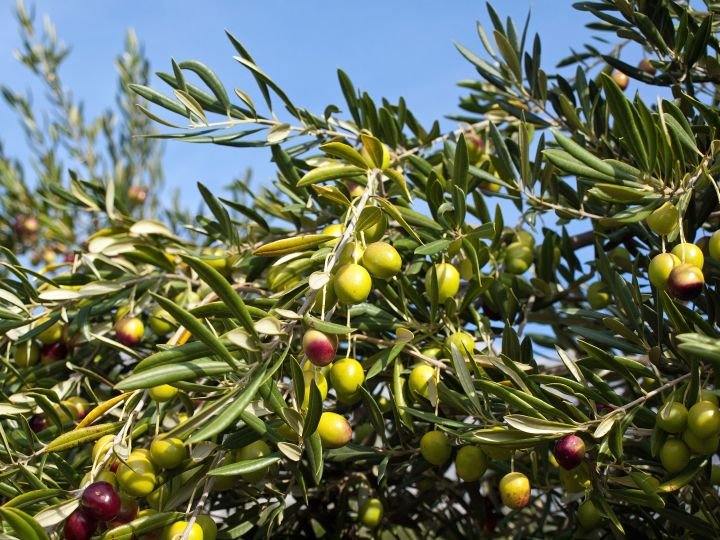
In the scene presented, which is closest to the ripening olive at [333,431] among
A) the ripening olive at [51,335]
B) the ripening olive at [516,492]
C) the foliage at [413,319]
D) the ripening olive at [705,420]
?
the foliage at [413,319]

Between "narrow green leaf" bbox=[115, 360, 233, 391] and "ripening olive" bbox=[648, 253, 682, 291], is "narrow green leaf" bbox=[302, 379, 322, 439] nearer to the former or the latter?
"narrow green leaf" bbox=[115, 360, 233, 391]

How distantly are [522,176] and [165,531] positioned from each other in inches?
40.0

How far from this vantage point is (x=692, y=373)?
109 cm

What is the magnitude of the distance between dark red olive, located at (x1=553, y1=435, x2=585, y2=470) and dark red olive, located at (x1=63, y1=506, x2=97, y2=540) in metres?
0.76

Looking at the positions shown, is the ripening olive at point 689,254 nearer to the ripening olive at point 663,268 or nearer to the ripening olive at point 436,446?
the ripening olive at point 663,268

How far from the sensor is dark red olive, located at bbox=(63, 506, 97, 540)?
3.76 ft

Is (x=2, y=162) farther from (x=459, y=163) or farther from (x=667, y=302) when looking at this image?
(x=667, y=302)

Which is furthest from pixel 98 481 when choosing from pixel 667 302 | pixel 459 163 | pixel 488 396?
pixel 667 302

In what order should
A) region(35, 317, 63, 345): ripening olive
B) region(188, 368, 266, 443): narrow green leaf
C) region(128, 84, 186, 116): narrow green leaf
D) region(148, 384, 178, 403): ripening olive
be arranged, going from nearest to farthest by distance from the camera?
region(188, 368, 266, 443): narrow green leaf
region(148, 384, 178, 403): ripening olive
region(128, 84, 186, 116): narrow green leaf
region(35, 317, 63, 345): ripening olive

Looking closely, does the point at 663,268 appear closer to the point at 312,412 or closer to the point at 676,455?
the point at 676,455

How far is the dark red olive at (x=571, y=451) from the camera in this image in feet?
3.81

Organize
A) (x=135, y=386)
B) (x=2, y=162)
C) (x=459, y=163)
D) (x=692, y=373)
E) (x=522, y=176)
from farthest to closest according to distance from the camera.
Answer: (x=2, y=162)
(x=522, y=176)
(x=459, y=163)
(x=692, y=373)
(x=135, y=386)

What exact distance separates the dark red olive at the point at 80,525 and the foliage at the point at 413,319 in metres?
0.03

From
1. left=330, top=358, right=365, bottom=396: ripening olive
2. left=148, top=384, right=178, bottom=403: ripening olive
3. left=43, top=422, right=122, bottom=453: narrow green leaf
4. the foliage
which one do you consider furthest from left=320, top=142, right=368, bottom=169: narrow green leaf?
left=43, top=422, right=122, bottom=453: narrow green leaf
